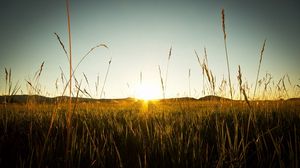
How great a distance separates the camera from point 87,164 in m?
1.33

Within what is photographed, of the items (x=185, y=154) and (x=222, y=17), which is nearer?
(x=185, y=154)

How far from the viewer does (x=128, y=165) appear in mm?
1326

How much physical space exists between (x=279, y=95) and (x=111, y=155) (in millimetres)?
4299

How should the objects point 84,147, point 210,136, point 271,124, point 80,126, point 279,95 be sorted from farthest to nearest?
point 279,95, point 80,126, point 271,124, point 210,136, point 84,147

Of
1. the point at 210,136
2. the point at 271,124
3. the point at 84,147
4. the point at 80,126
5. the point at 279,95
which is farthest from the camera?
the point at 279,95

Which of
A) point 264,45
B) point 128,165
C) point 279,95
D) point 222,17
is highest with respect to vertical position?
point 222,17

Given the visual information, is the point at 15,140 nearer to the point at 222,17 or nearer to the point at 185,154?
the point at 185,154

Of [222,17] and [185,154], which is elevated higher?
[222,17]

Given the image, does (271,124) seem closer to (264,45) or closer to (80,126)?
(264,45)

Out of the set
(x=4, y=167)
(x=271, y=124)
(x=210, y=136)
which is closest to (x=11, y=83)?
(x=4, y=167)

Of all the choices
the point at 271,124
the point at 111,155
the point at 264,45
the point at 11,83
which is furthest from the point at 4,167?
the point at 271,124

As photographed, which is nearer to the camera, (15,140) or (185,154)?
(185,154)

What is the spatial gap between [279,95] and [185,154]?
407 cm

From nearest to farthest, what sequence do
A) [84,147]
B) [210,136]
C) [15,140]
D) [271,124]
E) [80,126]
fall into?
[84,147]
[15,140]
[210,136]
[271,124]
[80,126]
